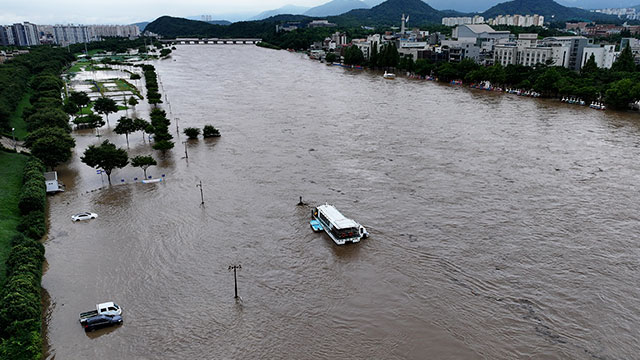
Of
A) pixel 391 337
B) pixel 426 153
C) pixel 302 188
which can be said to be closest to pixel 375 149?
pixel 426 153

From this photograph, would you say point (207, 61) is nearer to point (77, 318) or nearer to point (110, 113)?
point (110, 113)

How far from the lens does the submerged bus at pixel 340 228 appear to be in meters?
14.6

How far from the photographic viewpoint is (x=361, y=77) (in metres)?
57.1

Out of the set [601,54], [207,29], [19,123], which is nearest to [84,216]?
[19,123]

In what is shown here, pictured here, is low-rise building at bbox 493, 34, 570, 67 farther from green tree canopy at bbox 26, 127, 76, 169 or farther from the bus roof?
green tree canopy at bbox 26, 127, 76, 169

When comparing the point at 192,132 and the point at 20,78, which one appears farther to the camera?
the point at 20,78

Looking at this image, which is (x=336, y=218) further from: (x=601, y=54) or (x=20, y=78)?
(x=601, y=54)

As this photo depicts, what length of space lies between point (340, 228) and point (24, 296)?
8761mm

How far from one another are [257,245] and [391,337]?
5815mm

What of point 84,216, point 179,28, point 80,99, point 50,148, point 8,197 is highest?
point 179,28

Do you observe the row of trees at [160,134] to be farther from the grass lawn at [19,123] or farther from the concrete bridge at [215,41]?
the concrete bridge at [215,41]

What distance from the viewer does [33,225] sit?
595 inches

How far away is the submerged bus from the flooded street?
37cm

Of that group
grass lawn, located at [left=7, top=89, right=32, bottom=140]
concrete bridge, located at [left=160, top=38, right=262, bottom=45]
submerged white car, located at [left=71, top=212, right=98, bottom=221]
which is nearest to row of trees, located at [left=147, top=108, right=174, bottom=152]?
submerged white car, located at [left=71, top=212, right=98, bottom=221]
